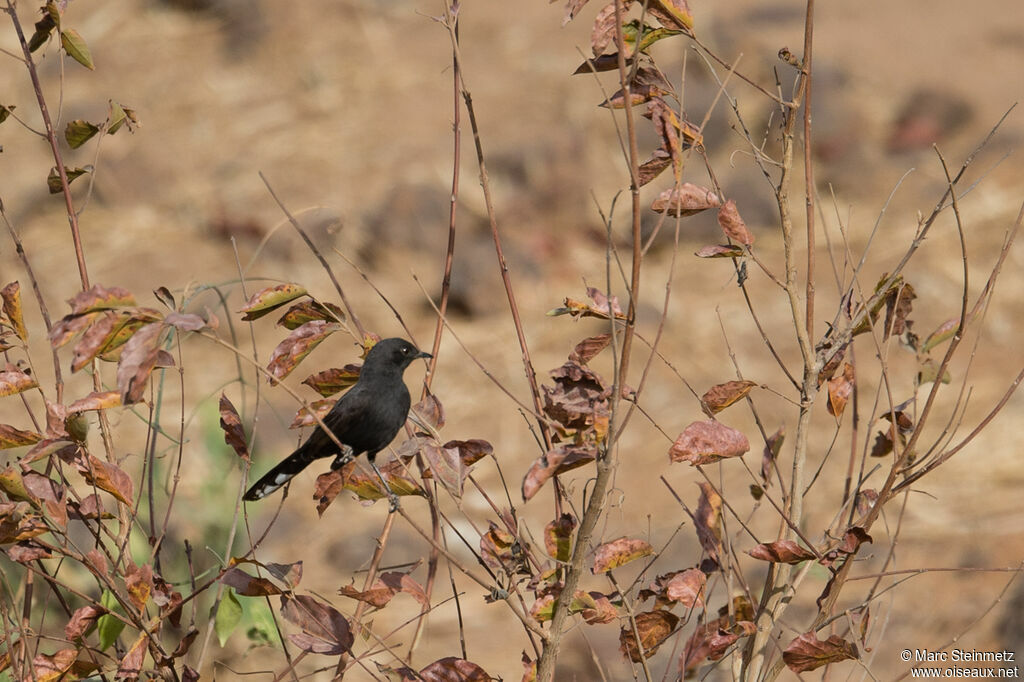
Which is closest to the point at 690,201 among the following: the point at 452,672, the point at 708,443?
the point at 708,443

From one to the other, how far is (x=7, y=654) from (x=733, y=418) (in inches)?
166

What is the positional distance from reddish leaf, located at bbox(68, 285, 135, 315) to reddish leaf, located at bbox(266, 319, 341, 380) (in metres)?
0.39

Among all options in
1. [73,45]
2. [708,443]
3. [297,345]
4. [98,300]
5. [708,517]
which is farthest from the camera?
[708,517]

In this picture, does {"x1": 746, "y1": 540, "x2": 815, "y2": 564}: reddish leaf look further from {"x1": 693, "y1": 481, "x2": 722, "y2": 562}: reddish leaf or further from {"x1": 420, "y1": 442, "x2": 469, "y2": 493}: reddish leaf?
{"x1": 420, "y1": 442, "x2": 469, "y2": 493}: reddish leaf

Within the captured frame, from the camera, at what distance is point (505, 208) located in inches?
266

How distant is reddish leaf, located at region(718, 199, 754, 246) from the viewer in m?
1.72

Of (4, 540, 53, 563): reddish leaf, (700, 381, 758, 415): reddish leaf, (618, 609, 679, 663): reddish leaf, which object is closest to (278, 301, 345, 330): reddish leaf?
(4, 540, 53, 563): reddish leaf

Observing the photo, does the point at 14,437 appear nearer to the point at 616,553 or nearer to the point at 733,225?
the point at 616,553

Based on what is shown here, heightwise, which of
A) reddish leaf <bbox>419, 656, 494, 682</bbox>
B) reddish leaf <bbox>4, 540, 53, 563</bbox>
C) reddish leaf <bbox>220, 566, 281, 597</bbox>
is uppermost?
reddish leaf <bbox>4, 540, 53, 563</bbox>

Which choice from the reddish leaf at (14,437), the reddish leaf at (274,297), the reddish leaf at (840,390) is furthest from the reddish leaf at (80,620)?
the reddish leaf at (840,390)

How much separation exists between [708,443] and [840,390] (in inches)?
17.0

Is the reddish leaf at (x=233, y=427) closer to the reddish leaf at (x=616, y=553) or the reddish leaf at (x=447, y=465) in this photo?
the reddish leaf at (x=447, y=465)

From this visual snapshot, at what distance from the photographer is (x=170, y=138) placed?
7809 mm

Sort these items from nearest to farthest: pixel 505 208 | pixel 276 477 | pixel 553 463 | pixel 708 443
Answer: pixel 553 463 → pixel 708 443 → pixel 276 477 → pixel 505 208
